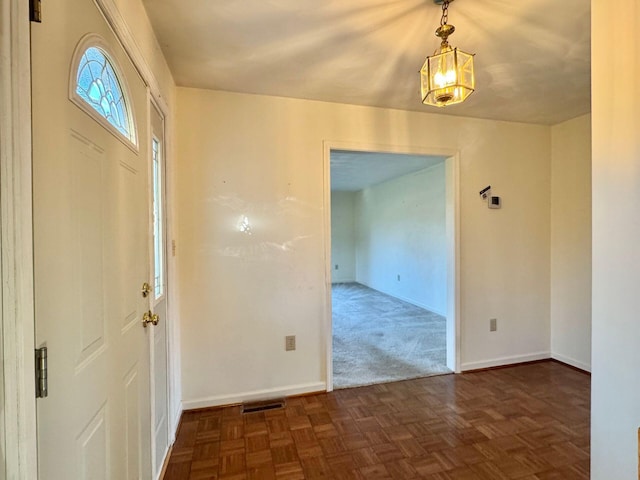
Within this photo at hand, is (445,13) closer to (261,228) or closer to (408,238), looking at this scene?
(261,228)

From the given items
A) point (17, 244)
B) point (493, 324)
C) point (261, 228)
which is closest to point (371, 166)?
point (493, 324)

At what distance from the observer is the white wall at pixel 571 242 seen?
295 centimetres

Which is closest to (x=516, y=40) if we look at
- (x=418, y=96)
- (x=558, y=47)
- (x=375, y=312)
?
(x=558, y=47)

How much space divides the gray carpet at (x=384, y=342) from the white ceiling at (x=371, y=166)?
2.22 m

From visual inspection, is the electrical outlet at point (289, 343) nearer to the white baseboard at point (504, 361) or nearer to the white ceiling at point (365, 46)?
the white baseboard at point (504, 361)

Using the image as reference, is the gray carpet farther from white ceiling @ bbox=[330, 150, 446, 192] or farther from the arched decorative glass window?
the arched decorative glass window

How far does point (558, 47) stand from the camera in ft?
6.18

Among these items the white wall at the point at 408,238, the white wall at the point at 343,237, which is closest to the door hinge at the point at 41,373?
the white wall at the point at 408,238

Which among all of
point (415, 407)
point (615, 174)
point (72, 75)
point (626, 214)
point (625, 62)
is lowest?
point (415, 407)

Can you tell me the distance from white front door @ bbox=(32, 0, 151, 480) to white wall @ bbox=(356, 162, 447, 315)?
3995 millimetres

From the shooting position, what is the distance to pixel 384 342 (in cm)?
385

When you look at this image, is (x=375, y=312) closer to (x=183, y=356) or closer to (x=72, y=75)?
(x=183, y=356)

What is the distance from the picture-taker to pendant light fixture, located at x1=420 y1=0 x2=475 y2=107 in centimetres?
138

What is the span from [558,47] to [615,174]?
1.24 m
